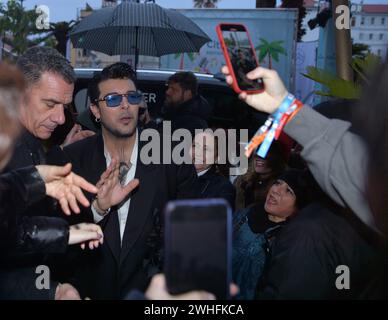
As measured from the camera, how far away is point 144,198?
275cm

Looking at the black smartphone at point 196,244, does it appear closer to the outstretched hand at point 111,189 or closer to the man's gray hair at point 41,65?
the outstretched hand at point 111,189

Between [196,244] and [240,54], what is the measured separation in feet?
Result: 2.87

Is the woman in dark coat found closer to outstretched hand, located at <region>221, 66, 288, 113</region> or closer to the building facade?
the building facade

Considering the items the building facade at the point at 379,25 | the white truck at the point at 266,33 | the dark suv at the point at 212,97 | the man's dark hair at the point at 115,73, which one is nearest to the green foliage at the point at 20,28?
the building facade at the point at 379,25

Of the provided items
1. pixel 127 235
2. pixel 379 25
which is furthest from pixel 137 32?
pixel 379 25

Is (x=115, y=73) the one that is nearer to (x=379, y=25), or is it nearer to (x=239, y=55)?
(x=239, y=55)

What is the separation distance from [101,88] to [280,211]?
1434 millimetres

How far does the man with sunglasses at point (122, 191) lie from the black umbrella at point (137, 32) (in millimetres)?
2609

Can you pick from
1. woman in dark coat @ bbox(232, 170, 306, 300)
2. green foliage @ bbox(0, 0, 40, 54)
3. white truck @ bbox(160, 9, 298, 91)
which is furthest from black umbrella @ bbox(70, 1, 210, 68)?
green foliage @ bbox(0, 0, 40, 54)

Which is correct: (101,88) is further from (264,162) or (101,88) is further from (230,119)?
(230,119)

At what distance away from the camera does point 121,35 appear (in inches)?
247

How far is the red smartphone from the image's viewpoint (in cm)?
156

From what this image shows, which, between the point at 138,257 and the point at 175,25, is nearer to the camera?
the point at 138,257
